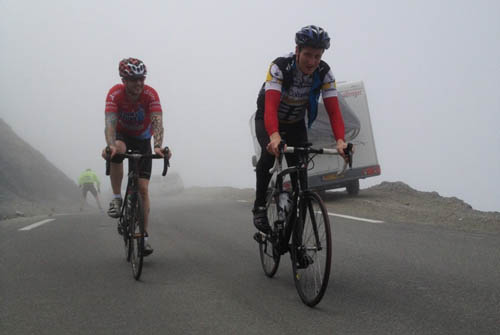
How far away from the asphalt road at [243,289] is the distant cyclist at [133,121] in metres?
0.85

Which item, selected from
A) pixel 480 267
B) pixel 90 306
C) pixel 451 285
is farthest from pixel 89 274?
pixel 480 267

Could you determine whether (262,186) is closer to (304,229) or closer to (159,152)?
(304,229)

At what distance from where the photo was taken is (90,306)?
409 cm

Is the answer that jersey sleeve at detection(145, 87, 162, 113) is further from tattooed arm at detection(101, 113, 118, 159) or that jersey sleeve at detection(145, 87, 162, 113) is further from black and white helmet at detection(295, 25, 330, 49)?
black and white helmet at detection(295, 25, 330, 49)

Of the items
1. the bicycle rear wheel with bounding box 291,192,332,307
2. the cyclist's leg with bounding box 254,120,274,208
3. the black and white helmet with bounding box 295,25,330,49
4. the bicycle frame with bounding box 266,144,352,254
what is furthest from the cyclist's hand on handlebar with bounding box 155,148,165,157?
the black and white helmet with bounding box 295,25,330,49

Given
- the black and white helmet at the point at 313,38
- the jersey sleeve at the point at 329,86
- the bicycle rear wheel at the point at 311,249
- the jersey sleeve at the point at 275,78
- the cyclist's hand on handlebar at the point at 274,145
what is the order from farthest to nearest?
the jersey sleeve at the point at 329,86 < the jersey sleeve at the point at 275,78 < the black and white helmet at the point at 313,38 < the cyclist's hand on handlebar at the point at 274,145 < the bicycle rear wheel at the point at 311,249

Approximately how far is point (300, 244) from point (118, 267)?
246 centimetres

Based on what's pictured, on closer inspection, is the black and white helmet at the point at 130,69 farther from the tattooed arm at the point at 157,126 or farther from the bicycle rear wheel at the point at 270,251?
the bicycle rear wheel at the point at 270,251

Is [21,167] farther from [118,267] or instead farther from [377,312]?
[377,312]

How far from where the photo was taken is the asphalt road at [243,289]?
3.51 meters

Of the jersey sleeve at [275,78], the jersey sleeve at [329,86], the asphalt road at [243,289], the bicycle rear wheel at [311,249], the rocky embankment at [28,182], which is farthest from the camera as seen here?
the rocky embankment at [28,182]

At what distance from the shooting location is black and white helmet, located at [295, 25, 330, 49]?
407 cm

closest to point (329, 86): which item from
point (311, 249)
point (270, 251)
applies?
point (311, 249)

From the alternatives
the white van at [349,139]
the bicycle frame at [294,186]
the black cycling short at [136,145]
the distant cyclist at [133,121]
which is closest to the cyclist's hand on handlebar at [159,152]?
the distant cyclist at [133,121]
